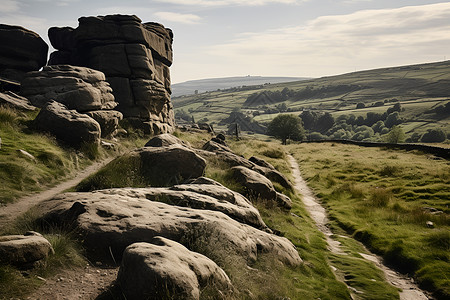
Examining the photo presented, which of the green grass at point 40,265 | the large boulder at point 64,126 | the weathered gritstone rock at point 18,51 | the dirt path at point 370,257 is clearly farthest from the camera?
the weathered gritstone rock at point 18,51

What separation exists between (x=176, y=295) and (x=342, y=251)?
12.8 metres

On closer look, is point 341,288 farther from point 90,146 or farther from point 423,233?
point 90,146

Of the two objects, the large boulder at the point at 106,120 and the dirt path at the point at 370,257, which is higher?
the large boulder at the point at 106,120

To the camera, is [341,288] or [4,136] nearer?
[341,288]

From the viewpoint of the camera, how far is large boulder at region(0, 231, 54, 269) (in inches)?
265

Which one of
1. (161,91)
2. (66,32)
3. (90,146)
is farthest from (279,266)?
(66,32)

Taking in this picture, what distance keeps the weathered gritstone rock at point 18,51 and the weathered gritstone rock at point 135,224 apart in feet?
94.0

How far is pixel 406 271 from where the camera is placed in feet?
49.6

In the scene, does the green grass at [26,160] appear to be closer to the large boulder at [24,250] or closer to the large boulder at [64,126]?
the large boulder at [64,126]

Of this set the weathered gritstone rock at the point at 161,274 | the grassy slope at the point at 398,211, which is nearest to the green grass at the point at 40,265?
the weathered gritstone rock at the point at 161,274

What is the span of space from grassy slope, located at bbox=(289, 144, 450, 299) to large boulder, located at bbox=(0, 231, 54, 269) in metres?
14.2

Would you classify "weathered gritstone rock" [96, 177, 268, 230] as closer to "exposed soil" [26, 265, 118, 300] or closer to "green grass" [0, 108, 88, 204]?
"green grass" [0, 108, 88, 204]

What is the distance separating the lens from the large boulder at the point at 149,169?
49.6ft

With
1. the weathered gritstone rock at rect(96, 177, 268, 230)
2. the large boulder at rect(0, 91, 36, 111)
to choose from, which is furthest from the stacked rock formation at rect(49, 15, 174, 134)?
the weathered gritstone rock at rect(96, 177, 268, 230)
